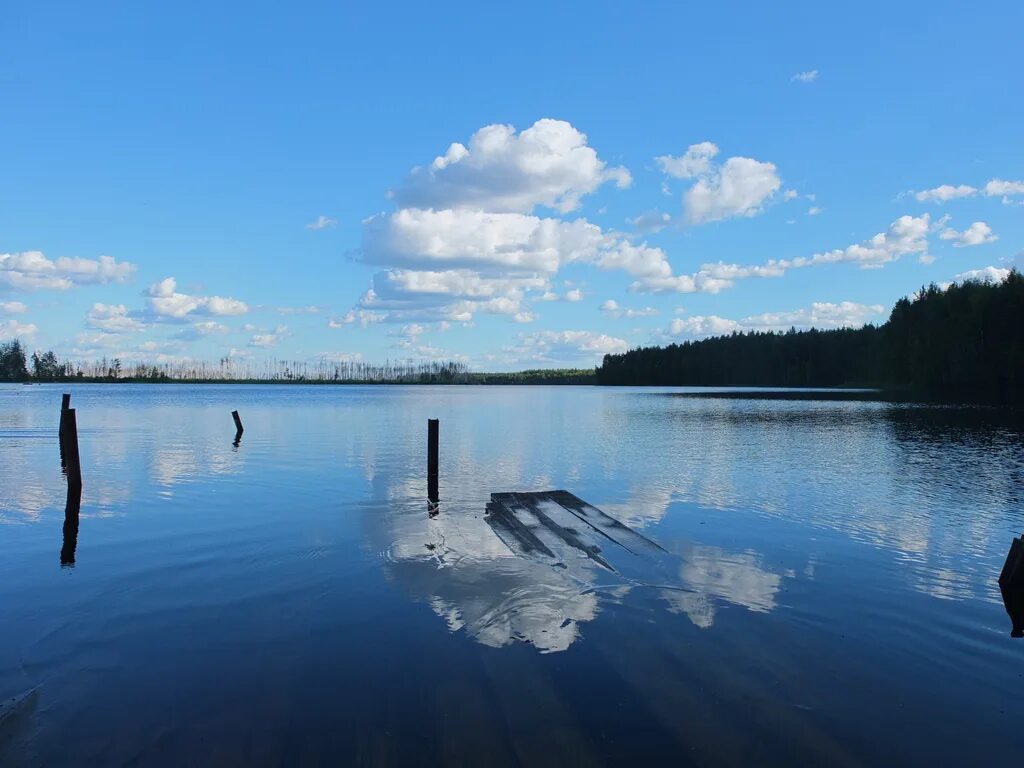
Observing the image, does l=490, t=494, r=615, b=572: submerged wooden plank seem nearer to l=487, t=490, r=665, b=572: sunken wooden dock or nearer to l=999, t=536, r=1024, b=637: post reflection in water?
l=487, t=490, r=665, b=572: sunken wooden dock

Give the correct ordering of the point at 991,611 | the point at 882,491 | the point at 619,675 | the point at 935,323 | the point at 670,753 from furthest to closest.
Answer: the point at 935,323, the point at 882,491, the point at 991,611, the point at 619,675, the point at 670,753

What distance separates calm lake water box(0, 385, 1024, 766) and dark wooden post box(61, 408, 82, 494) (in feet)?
3.78

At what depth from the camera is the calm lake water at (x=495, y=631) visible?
633cm

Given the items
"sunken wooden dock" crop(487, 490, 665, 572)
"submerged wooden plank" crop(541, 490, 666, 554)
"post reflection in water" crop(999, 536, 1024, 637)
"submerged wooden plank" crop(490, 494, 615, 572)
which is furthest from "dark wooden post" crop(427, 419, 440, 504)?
"post reflection in water" crop(999, 536, 1024, 637)

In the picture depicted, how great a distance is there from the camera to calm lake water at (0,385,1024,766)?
633 cm

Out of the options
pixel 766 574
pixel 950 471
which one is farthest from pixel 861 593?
pixel 950 471

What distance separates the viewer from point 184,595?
420 inches

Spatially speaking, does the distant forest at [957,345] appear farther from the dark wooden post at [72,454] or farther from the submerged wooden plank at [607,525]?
the dark wooden post at [72,454]

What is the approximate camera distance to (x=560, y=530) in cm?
1512

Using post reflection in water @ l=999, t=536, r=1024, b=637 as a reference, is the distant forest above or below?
above

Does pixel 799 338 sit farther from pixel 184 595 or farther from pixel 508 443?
pixel 184 595

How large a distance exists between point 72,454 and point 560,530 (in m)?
15.0

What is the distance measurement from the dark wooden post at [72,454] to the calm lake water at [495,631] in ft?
3.78

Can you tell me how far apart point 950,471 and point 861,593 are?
17.9 metres
